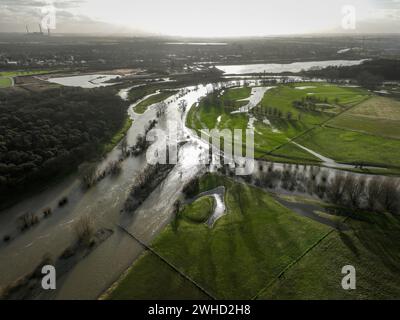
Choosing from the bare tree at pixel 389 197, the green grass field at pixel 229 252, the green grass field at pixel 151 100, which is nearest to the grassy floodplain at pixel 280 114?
the bare tree at pixel 389 197

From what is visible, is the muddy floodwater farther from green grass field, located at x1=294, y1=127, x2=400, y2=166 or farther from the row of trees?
green grass field, located at x1=294, y1=127, x2=400, y2=166

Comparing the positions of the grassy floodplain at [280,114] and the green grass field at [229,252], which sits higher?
the grassy floodplain at [280,114]

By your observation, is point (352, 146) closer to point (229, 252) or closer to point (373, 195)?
point (373, 195)

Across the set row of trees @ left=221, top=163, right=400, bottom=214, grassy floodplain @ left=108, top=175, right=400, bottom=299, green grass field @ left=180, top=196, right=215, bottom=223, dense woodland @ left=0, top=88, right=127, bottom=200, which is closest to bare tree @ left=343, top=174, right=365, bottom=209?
row of trees @ left=221, top=163, right=400, bottom=214

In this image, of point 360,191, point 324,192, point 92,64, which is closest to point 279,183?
point 324,192

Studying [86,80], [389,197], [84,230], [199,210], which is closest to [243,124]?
[199,210]

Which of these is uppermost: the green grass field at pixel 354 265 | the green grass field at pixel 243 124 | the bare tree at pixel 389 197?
the green grass field at pixel 243 124

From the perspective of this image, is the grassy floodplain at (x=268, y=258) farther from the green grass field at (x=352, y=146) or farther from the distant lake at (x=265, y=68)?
the distant lake at (x=265, y=68)
